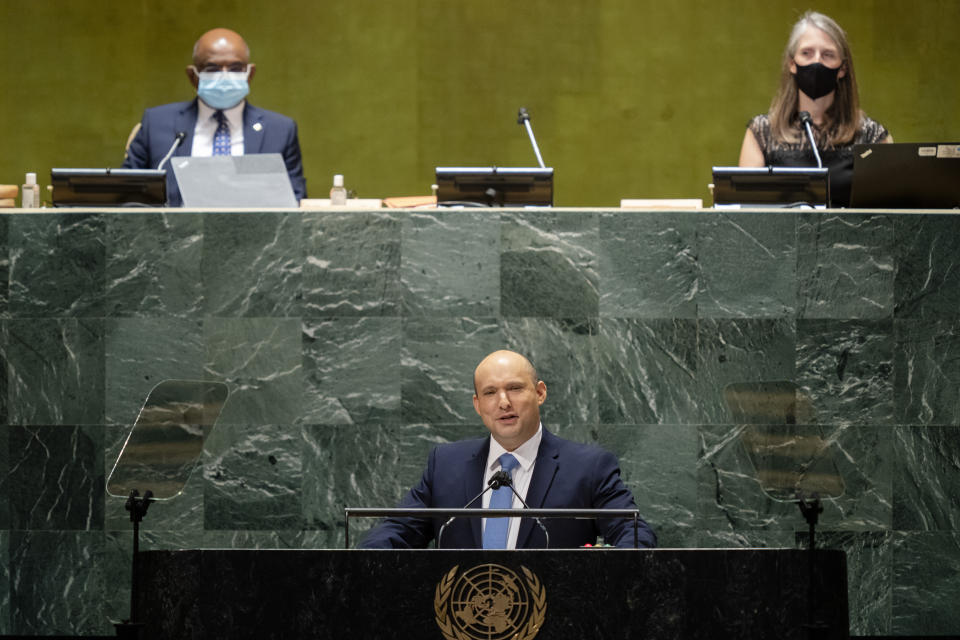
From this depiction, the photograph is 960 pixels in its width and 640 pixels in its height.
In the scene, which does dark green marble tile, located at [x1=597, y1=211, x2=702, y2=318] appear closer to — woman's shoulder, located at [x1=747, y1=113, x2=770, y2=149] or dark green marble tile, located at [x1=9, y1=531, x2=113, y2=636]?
woman's shoulder, located at [x1=747, y1=113, x2=770, y2=149]

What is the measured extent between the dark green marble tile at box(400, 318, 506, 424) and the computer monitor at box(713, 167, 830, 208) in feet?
3.71

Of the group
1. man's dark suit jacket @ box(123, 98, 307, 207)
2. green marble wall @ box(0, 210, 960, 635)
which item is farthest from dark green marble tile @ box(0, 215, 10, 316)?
man's dark suit jacket @ box(123, 98, 307, 207)

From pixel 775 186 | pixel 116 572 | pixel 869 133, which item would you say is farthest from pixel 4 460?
pixel 869 133

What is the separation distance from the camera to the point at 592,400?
4.84m

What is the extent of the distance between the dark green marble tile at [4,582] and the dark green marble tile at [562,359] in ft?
6.72

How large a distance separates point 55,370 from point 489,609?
2.60 meters

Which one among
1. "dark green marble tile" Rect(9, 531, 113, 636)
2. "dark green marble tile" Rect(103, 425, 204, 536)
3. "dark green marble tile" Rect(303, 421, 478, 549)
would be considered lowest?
"dark green marble tile" Rect(9, 531, 113, 636)

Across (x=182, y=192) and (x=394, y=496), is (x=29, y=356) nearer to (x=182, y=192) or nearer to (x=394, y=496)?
(x=182, y=192)

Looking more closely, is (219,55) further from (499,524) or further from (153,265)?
(499,524)

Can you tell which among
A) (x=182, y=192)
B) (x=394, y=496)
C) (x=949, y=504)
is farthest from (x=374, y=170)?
(x=949, y=504)

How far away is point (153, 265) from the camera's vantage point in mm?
4875

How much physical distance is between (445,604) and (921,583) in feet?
8.32

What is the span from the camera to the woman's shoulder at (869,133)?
569 centimetres

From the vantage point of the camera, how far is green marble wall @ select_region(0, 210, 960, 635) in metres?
4.77
